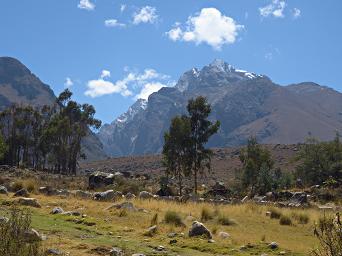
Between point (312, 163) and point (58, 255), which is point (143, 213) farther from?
point (312, 163)

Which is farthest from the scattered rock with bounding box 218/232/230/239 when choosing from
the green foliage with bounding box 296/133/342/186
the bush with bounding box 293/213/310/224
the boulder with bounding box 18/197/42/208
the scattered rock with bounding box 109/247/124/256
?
the green foliage with bounding box 296/133/342/186

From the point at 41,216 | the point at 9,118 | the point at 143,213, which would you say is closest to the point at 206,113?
the point at 143,213

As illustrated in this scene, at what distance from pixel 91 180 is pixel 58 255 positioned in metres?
37.7

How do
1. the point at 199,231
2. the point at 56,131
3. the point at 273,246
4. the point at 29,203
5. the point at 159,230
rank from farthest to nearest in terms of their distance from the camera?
the point at 56,131 < the point at 29,203 < the point at 159,230 < the point at 199,231 < the point at 273,246

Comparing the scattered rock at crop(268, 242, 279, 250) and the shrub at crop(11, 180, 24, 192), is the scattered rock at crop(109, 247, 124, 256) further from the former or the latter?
the shrub at crop(11, 180, 24, 192)

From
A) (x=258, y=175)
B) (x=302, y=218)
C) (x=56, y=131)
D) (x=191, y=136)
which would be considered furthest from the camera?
(x=56, y=131)

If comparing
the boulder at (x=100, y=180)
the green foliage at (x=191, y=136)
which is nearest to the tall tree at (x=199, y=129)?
the green foliage at (x=191, y=136)

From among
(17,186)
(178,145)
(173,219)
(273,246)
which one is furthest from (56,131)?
(273,246)

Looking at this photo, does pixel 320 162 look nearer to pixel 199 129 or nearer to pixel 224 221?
pixel 199 129

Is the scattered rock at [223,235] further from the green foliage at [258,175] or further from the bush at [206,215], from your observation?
the green foliage at [258,175]

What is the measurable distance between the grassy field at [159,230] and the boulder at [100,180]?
19756 mm

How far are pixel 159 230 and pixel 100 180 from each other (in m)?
30.2

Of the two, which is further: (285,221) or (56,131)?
(56,131)

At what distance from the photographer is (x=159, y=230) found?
62.4 feet
